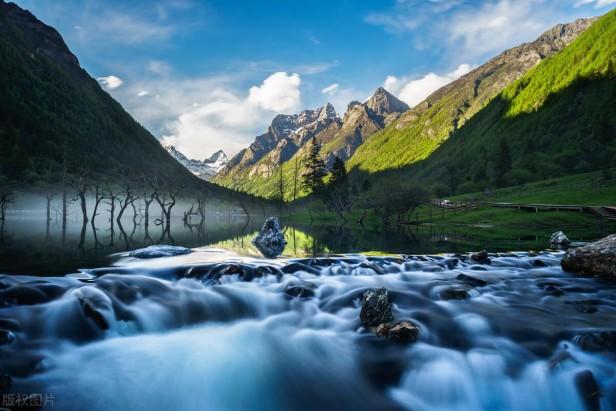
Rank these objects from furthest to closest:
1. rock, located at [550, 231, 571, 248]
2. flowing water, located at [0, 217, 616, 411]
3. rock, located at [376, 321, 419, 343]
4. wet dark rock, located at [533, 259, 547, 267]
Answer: rock, located at [550, 231, 571, 248] → wet dark rock, located at [533, 259, 547, 267] → rock, located at [376, 321, 419, 343] → flowing water, located at [0, 217, 616, 411]

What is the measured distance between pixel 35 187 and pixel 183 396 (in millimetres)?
153661

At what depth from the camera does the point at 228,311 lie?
12992 millimetres

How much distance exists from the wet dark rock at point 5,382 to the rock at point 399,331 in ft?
30.2

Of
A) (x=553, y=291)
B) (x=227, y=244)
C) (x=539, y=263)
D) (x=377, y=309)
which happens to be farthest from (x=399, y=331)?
(x=227, y=244)

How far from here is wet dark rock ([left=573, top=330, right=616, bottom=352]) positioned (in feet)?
29.3

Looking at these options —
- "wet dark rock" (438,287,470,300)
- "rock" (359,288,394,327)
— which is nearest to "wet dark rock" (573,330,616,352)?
"wet dark rock" (438,287,470,300)

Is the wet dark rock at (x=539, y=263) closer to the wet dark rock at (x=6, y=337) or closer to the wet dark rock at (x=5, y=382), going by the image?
the wet dark rock at (x=5, y=382)

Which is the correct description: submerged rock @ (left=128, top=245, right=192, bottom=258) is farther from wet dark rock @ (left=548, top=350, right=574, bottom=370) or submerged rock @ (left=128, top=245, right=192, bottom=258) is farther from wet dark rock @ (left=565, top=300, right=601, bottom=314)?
wet dark rock @ (left=565, top=300, right=601, bottom=314)

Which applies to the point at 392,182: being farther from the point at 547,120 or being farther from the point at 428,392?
the point at 547,120

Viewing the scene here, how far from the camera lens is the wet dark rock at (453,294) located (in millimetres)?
14011

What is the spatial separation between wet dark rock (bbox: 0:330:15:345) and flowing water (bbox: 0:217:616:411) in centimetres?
3

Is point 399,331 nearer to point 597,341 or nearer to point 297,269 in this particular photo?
point 597,341

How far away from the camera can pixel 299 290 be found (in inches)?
585

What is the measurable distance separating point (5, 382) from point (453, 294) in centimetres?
1454
